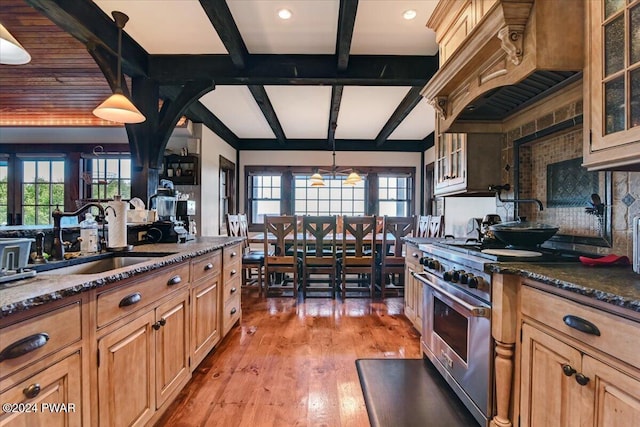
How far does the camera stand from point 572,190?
6.01 ft

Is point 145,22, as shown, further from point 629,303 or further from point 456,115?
point 629,303

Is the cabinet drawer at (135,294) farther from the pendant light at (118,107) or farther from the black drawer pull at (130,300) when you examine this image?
the pendant light at (118,107)

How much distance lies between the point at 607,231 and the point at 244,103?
4.16 metres

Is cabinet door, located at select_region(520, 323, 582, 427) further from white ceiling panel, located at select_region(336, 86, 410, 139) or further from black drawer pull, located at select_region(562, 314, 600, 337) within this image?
white ceiling panel, located at select_region(336, 86, 410, 139)

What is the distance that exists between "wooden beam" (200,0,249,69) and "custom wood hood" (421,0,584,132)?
1.54 metres

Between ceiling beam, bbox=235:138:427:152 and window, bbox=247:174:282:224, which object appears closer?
ceiling beam, bbox=235:138:427:152

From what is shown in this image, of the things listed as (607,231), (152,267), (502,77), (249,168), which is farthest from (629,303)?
(249,168)

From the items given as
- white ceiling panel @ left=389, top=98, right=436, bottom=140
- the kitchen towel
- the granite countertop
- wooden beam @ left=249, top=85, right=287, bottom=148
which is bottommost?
the granite countertop

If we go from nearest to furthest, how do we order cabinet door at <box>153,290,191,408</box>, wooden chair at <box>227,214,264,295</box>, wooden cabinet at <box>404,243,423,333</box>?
cabinet door at <box>153,290,191,408</box>, wooden cabinet at <box>404,243,423,333</box>, wooden chair at <box>227,214,264,295</box>

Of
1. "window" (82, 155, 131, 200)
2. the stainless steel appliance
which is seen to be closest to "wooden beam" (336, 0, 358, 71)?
the stainless steel appliance

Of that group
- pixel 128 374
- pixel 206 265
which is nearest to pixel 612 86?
pixel 128 374

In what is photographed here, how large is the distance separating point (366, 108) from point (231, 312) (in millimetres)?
3352

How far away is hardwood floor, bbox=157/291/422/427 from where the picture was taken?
5.84 ft

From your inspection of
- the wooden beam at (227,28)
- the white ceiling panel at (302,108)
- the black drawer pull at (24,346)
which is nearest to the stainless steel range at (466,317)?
the black drawer pull at (24,346)
